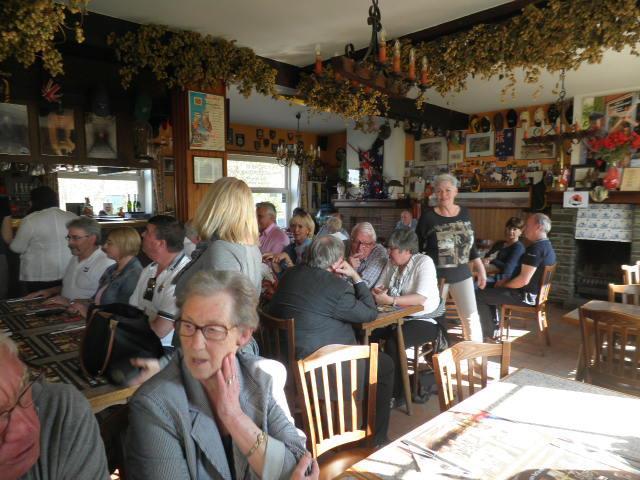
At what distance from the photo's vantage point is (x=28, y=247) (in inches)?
136

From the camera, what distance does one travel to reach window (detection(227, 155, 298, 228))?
9148 mm

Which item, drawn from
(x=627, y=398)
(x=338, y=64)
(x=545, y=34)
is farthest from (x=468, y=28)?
(x=627, y=398)

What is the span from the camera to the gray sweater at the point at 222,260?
185 cm

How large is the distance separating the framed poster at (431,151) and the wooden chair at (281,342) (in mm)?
5781

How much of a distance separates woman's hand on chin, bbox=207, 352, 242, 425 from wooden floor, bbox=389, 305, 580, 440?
1701mm

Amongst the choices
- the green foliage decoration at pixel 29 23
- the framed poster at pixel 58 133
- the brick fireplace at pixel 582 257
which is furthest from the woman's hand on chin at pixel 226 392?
the brick fireplace at pixel 582 257

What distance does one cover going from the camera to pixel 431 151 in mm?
7527

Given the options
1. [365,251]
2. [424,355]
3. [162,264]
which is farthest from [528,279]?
[162,264]

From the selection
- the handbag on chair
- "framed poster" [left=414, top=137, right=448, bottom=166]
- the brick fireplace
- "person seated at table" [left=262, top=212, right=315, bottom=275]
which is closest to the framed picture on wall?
"framed poster" [left=414, top=137, right=448, bottom=166]

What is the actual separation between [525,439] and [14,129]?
481 centimetres

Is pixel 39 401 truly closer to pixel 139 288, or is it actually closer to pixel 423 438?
pixel 423 438

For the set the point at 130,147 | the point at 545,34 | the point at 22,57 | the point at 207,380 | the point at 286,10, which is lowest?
the point at 207,380

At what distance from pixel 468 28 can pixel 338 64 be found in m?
2.01

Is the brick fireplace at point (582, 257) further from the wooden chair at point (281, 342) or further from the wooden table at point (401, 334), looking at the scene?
the wooden chair at point (281, 342)
